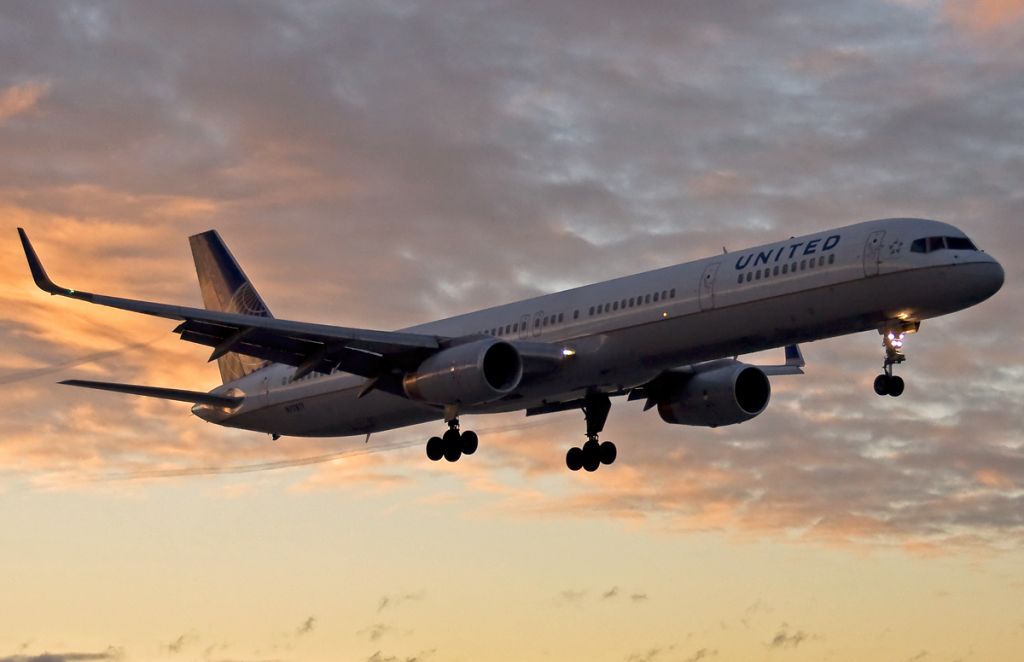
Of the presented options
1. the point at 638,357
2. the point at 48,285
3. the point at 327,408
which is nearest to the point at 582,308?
the point at 638,357

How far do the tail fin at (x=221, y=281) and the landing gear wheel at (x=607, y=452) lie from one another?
16929 millimetres

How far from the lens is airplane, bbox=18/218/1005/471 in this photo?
47.2 m

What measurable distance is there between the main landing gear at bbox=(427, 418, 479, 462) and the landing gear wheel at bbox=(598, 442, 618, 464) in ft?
16.9

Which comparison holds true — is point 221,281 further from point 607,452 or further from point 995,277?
point 995,277

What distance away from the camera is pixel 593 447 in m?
60.7

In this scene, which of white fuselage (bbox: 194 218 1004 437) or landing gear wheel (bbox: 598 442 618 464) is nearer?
white fuselage (bbox: 194 218 1004 437)

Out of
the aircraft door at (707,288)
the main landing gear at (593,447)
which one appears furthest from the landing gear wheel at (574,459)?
the aircraft door at (707,288)

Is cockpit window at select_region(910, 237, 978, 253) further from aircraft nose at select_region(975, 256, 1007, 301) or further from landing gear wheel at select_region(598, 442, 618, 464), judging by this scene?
landing gear wheel at select_region(598, 442, 618, 464)

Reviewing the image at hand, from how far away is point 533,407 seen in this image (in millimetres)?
58219

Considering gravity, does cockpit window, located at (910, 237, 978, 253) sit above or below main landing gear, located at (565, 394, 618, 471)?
above

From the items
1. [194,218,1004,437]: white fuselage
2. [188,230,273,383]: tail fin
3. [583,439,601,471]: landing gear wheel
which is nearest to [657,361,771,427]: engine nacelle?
[583,439,601,471]: landing gear wheel

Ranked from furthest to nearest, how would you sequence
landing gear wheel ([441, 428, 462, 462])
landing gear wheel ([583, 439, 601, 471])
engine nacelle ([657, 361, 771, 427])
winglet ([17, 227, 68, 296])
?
landing gear wheel ([583, 439, 601, 471]), engine nacelle ([657, 361, 771, 427]), landing gear wheel ([441, 428, 462, 462]), winglet ([17, 227, 68, 296])

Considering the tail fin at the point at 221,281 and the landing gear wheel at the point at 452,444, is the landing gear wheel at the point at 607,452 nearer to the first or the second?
the landing gear wheel at the point at 452,444

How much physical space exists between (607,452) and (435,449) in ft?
22.4
